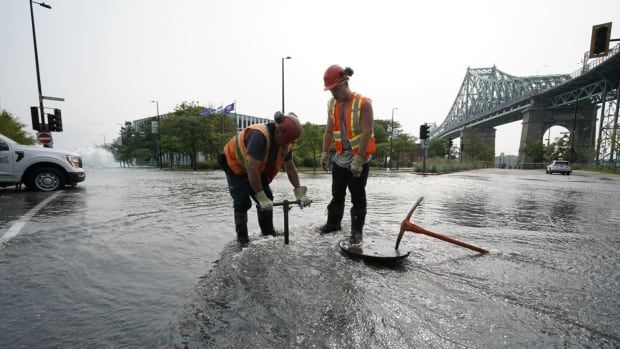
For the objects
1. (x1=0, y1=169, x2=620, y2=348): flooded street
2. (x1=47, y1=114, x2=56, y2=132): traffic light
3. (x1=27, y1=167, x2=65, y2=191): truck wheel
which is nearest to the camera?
(x1=0, y1=169, x2=620, y2=348): flooded street

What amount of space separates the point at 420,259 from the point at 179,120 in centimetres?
3706

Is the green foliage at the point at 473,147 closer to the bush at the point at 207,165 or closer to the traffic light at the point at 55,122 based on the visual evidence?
the bush at the point at 207,165

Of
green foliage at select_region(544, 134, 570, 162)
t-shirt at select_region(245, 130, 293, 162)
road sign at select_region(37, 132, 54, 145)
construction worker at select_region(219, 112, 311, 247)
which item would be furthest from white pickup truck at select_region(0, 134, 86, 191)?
green foliage at select_region(544, 134, 570, 162)

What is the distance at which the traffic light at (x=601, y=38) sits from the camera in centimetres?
1295

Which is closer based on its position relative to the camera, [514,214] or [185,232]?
[185,232]

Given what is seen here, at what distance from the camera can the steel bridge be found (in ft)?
147

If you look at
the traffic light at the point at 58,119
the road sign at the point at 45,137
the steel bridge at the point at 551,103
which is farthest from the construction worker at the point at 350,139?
the steel bridge at the point at 551,103

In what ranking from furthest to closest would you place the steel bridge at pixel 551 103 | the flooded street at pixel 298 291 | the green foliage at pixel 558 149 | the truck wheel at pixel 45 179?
the green foliage at pixel 558 149
the steel bridge at pixel 551 103
the truck wheel at pixel 45 179
the flooded street at pixel 298 291

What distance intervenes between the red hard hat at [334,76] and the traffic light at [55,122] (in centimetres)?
1894

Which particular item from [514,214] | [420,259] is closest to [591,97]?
[514,214]

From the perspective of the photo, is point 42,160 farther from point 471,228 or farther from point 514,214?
point 514,214

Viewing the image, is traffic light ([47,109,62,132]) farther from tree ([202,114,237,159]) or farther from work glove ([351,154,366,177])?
work glove ([351,154,366,177])

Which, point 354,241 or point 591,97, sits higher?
point 591,97

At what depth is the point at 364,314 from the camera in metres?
1.61
